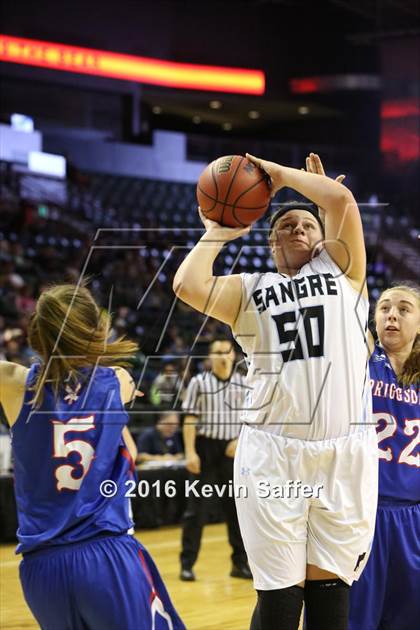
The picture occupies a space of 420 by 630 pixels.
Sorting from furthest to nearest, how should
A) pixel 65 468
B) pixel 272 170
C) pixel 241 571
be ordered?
pixel 241 571 < pixel 272 170 < pixel 65 468

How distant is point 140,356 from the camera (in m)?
13.9

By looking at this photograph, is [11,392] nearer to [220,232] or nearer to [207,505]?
[220,232]

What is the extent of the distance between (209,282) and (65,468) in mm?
798

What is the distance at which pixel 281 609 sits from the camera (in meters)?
3.19

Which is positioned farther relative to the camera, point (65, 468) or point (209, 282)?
point (209, 282)

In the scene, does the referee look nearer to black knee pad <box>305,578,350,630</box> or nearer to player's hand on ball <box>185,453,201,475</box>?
player's hand on ball <box>185,453,201,475</box>

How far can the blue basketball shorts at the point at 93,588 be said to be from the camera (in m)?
2.89

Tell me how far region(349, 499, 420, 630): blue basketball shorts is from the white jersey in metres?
0.87

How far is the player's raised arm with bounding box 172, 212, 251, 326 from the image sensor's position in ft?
10.7

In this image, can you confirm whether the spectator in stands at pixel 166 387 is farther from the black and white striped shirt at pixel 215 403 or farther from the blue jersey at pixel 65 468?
the blue jersey at pixel 65 468

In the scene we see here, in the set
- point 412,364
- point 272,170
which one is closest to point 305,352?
point 272,170

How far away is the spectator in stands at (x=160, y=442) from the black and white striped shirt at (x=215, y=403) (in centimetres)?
175

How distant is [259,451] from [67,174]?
65.2ft

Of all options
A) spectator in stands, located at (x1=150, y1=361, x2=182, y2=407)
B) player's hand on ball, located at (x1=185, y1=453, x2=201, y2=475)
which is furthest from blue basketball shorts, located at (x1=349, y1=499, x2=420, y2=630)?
spectator in stands, located at (x1=150, y1=361, x2=182, y2=407)
